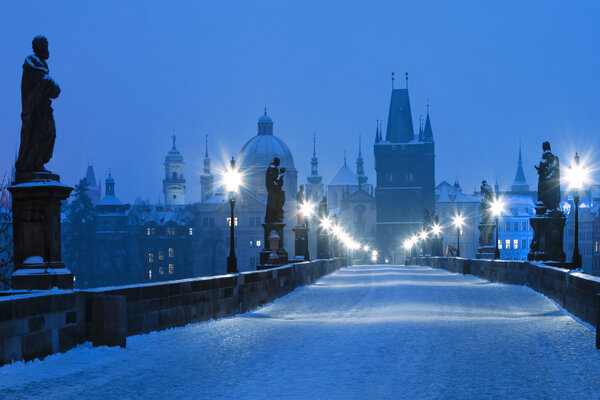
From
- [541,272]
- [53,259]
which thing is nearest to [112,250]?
[541,272]

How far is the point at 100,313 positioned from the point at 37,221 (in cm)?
257

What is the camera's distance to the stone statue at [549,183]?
29.1 meters

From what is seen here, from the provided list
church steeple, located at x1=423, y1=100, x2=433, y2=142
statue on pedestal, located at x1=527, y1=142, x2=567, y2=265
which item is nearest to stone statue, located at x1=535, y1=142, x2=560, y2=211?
statue on pedestal, located at x1=527, y1=142, x2=567, y2=265

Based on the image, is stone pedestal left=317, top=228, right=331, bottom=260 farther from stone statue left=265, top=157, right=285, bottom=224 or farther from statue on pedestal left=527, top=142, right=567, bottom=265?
statue on pedestal left=527, top=142, right=567, bottom=265

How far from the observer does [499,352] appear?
1162 centimetres

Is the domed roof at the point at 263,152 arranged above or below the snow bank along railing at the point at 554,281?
above

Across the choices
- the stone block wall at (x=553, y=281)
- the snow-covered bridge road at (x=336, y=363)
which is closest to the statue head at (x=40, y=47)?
the snow-covered bridge road at (x=336, y=363)

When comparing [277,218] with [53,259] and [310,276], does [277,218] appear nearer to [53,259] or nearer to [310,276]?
[310,276]

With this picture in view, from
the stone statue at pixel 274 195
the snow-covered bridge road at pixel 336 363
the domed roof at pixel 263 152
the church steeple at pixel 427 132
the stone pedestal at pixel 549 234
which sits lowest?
the snow-covered bridge road at pixel 336 363

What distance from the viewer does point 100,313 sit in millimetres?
12047

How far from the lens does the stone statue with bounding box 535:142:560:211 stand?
→ 2908cm

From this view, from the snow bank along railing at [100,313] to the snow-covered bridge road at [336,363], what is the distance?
7.8 inches

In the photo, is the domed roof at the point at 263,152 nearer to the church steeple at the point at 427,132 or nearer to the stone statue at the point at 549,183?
the church steeple at the point at 427,132

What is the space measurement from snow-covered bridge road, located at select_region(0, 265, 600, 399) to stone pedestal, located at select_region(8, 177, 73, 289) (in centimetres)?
205
